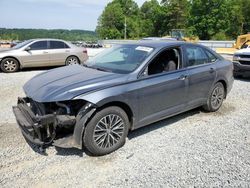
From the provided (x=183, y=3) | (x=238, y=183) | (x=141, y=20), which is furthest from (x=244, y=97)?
(x=141, y=20)

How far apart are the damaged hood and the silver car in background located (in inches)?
274

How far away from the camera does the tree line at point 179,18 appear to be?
195 ft

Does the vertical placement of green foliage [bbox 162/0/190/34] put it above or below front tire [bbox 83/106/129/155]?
above

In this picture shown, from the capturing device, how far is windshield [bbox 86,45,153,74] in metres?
4.60

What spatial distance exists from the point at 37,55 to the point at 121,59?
7303 mm

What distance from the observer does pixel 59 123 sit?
3705 millimetres

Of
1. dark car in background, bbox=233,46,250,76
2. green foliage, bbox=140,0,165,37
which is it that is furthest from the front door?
green foliage, bbox=140,0,165,37

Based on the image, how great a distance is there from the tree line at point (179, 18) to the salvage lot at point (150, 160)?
182 ft

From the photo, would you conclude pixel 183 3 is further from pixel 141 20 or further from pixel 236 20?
pixel 141 20

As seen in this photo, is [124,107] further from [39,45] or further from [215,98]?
[39,45]

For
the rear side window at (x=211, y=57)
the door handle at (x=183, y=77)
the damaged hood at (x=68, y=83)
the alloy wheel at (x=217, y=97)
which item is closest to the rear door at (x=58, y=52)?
the damaged hood at (x=68, y=83)

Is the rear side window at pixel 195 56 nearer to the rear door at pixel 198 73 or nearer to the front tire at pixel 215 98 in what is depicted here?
the rear door at pixel 198 73

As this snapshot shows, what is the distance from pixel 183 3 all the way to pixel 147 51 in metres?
68.5

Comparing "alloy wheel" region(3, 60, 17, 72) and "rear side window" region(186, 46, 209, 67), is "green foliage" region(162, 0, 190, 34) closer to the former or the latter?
"alloy wheel" region(3, 60, 17, 72)
